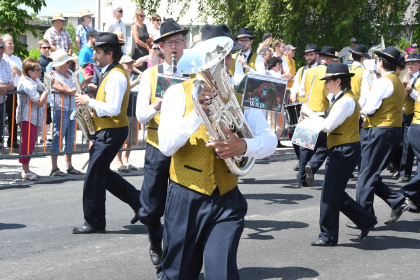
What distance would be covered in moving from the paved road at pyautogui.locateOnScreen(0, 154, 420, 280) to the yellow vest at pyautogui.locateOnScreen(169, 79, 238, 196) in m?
1.92

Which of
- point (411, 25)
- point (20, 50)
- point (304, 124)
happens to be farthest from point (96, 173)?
point (411, 25)

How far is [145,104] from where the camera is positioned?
6.27 metres

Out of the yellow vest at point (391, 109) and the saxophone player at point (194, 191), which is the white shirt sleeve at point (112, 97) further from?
the yellow vest at point (391, 109)

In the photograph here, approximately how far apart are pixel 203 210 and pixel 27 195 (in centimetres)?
559

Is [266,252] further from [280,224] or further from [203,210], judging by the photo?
[203,210]

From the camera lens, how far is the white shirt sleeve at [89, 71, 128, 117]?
7.01 metres

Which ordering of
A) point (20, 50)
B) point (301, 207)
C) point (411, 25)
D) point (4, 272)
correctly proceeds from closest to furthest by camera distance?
point (4, 272) → point (301, 207) → point (20, 50) → point (411, 25)

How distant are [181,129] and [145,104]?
2.11m

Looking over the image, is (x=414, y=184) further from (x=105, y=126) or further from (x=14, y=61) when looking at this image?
(x=14, y=61)

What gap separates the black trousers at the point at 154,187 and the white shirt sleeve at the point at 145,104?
0.99 ft

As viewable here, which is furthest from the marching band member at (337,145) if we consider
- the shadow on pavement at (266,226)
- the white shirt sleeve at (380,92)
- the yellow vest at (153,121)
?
the yellow vest at (153,121)

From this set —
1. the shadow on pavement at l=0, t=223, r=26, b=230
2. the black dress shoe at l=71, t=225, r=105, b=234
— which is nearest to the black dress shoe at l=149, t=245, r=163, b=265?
the black dress shoe at l=71, t=225, r=105, b=234

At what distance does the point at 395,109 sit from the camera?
8.09 metres

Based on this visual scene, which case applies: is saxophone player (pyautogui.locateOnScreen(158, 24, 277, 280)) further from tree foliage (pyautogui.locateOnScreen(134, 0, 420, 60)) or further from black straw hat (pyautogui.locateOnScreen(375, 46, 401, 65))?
tree foliage (pyautogui.locateOnScreen(134, 0, 420, 60))
